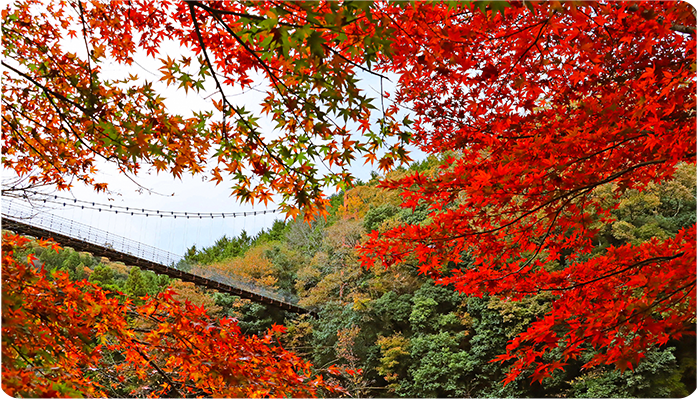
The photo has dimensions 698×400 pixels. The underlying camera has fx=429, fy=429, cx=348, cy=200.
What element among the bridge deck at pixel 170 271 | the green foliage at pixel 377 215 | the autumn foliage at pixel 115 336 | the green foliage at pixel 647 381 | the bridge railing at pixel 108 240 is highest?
the green foliage at pixel 377 215

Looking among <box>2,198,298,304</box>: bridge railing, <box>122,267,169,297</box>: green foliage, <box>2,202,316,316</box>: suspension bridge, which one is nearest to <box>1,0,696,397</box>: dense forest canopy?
<box>2,198,298,304</box>: bridge railing

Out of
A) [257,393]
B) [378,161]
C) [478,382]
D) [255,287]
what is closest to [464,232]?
[378,161]

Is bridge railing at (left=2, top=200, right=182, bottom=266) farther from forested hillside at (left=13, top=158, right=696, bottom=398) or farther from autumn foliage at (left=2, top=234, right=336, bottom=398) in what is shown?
autumn foliage at (left=2, top=234, right=336, bottom=398)

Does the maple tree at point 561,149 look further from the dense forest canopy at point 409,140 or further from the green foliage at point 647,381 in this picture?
the green foliage at point 647,381

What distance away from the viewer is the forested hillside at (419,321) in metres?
7.35

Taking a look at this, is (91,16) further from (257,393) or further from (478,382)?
(478,382)

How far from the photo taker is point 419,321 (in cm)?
930

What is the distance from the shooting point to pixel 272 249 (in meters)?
15.9

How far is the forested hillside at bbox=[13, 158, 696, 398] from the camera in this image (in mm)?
7352

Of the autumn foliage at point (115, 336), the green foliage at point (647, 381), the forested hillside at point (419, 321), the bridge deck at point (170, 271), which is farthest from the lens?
the bridge deck at point (170, 271)

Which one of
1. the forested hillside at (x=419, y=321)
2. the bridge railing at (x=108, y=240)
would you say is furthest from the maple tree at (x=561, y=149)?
the bridge railing at (x=108, y=240)

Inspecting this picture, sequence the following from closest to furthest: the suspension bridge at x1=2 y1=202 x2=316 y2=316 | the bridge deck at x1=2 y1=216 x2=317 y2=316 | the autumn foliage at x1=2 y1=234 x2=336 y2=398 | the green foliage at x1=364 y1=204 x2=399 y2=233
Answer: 1. the autumn foliage at x1=2 y1=234 x2=336 y2=398
2. the bridge deck at x1=2 y1=216 x2=317 y2=316
3. the suspension bridge at x1=2 y1=202 x2=316 y2=316
4. the green foliage at x1=364 y1=204 x2=399 y2=233

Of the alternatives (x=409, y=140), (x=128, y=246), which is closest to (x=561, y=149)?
(x=409, y=140)

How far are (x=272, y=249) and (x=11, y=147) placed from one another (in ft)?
43.7
